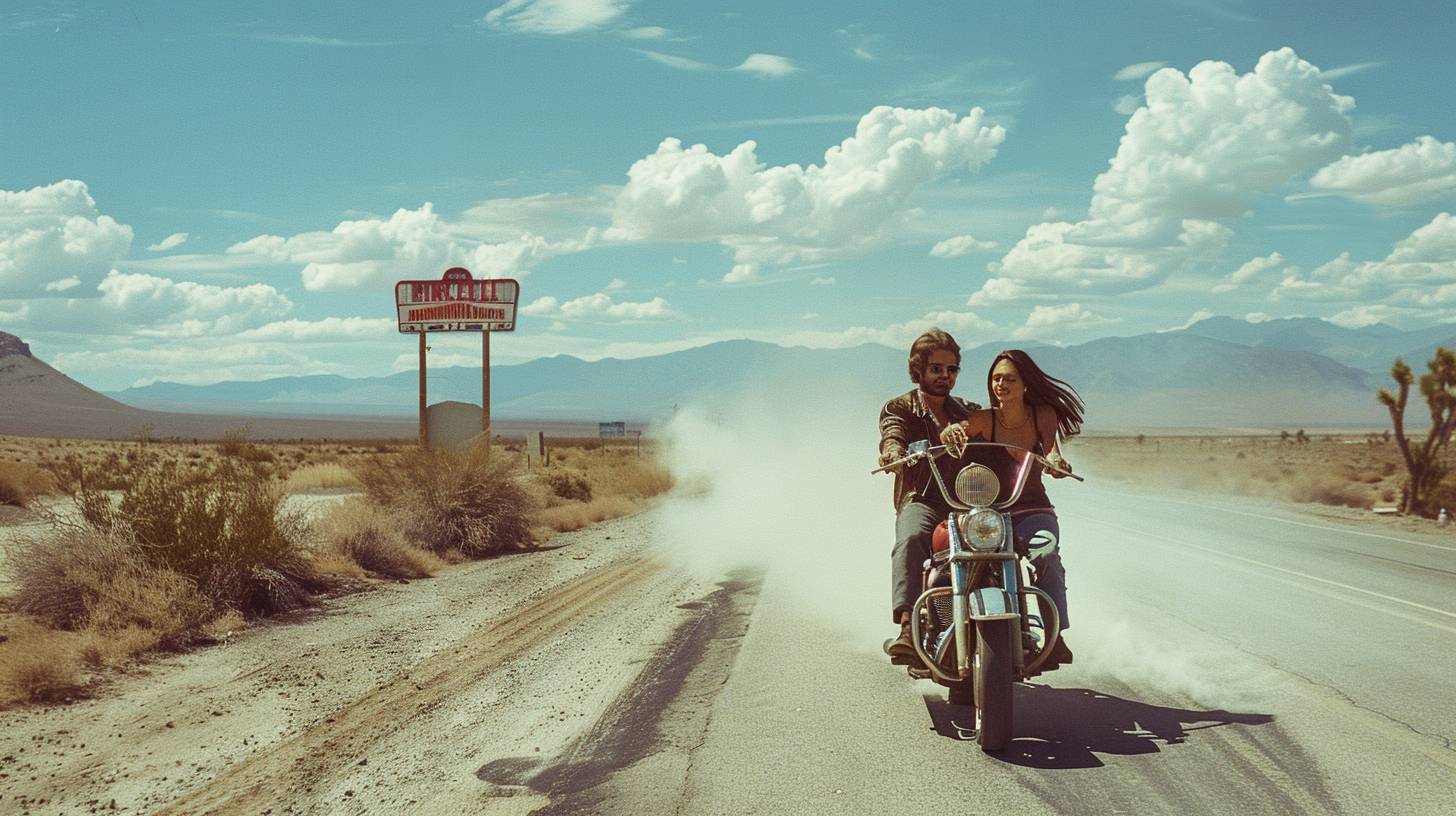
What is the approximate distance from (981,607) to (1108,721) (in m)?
1.21

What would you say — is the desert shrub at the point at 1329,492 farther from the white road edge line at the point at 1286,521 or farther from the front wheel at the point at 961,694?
the front wheel at the point at 961,694

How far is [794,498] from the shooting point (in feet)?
93.6

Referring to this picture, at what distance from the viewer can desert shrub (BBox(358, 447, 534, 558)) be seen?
1800 centimetres

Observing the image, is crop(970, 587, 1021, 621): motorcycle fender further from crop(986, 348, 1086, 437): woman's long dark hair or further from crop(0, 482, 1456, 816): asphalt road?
crop(986, 348, 1086, 437): woman's long dark hair

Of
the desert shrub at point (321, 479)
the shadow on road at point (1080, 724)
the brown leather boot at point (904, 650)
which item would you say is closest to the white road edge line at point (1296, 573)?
the shadow on road at point (1080, 724)

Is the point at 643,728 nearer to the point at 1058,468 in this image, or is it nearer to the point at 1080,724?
the point at 1080,724

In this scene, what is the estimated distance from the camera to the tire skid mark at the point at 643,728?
18.7 feet

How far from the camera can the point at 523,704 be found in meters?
7.64

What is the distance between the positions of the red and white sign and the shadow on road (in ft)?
88.5

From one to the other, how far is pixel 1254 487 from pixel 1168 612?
2798 cm

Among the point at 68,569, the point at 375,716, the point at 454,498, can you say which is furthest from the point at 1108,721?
the point at 454,498

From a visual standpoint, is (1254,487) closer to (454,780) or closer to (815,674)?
(815,674)

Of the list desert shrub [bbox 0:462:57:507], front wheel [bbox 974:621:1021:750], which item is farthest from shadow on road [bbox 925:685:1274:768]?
desert shrub [bbox 0:462:57:507]

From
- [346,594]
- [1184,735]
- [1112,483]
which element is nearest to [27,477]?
[346,594]
